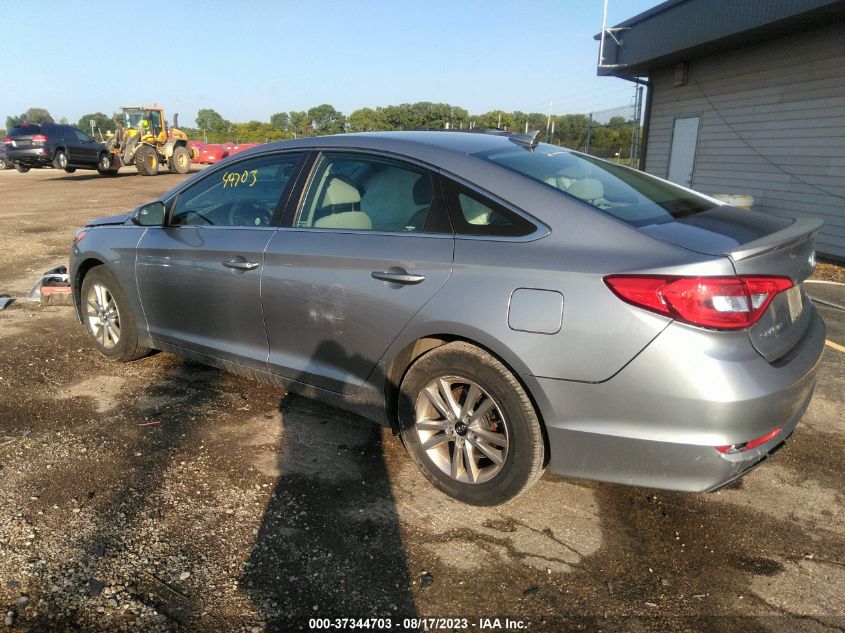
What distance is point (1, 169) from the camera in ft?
109

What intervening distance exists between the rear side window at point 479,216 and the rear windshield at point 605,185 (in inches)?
8.2

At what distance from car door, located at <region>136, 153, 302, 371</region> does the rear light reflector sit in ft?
7.82

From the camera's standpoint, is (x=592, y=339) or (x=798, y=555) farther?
(x=798, y=555)

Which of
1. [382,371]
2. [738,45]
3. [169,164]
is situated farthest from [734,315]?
[169,164]

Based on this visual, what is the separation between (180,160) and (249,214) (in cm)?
2605

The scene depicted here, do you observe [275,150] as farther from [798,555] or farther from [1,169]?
[1,169]

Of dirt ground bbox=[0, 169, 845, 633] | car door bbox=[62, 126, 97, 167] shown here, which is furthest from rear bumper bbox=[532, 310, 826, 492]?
car door bbox=[62, 126, 97, 167]

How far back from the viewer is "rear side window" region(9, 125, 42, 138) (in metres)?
23.2

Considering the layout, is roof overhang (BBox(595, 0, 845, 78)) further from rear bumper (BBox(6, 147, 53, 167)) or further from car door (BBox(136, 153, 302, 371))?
rear bumper (BBox(6, 147, 53, 167))

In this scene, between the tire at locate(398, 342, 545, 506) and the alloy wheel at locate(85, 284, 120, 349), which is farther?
the alloy wheel at locate(85, 284, 120, 349)

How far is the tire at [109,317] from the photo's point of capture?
14.7 feet

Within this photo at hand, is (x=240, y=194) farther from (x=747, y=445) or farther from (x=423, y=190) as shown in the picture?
(x=747, y=445)

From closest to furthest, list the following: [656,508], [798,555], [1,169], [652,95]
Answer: [798,555] → [656,508] → [652,95] → [1,169]

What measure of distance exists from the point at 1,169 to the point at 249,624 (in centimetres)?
3852
